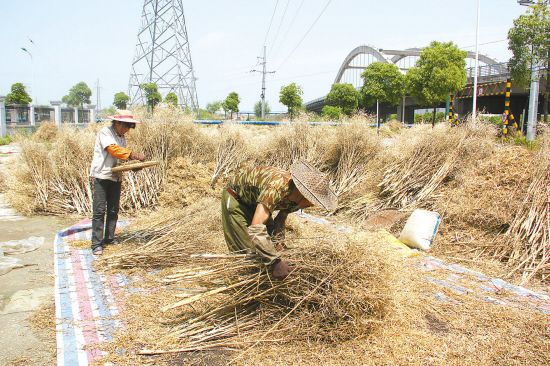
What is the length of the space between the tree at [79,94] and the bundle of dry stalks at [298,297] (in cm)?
6062

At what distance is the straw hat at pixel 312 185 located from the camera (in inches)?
111

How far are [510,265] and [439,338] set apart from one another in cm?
218

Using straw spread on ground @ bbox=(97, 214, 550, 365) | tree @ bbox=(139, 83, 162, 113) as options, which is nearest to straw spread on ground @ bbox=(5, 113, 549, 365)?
straw spread on ground @ bbox=(97, 214, 550, 365)

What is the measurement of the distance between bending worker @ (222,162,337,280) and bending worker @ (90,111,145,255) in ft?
6.49

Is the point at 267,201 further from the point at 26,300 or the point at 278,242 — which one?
the point at 26,300

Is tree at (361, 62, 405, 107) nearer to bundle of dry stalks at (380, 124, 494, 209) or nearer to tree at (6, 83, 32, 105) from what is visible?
tree at (6, 83, 32, 105)

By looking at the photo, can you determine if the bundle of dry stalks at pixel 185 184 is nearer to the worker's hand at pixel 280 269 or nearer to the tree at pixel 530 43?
the worker's hand at pixel 280 269

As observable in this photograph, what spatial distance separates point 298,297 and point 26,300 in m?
2.54

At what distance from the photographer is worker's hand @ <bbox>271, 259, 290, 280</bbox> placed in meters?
2.64

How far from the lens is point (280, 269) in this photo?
8.68ft

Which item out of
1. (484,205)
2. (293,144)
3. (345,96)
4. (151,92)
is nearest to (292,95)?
(345,96)

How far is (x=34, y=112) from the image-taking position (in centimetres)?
2558

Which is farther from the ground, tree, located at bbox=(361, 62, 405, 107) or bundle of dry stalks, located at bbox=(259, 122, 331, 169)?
tree, located at bbox=(361, 62, 405, 107)

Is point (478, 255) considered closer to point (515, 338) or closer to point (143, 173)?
point (515, 338)
